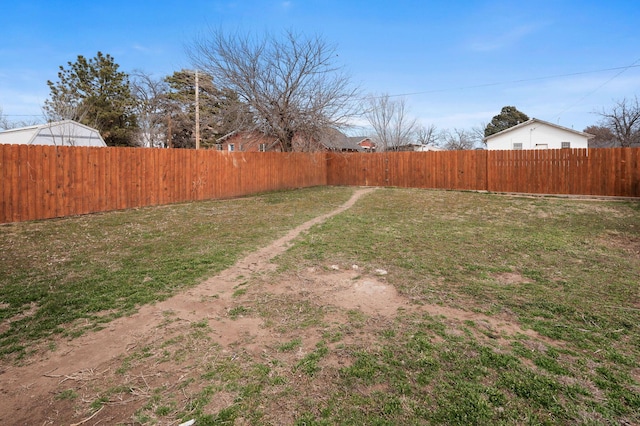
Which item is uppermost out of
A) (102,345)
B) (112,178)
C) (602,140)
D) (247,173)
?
(602,140)

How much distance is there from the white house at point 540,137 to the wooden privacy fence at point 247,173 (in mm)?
15057

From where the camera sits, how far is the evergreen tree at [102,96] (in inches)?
969

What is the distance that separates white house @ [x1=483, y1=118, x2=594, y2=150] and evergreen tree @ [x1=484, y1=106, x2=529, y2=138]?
13111 millimetres

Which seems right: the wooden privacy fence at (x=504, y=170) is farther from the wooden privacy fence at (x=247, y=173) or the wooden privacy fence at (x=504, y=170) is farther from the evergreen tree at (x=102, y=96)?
the evergreen tree at (x=102, y=96)

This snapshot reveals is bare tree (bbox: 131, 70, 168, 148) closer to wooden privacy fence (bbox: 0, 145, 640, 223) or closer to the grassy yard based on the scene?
wooden privacy fence (bbox: 0, 145, 640, 223)

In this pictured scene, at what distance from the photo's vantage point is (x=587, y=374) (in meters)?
2.40

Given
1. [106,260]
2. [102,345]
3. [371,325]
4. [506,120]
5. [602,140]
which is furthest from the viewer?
[506,120]

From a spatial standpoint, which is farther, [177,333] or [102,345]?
[177,333]

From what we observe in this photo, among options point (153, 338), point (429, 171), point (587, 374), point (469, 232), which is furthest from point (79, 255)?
point (429, 171)

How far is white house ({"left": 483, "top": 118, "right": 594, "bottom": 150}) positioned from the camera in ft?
86.7

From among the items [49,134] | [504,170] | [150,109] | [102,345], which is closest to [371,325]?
[102,345]

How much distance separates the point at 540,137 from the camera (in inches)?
1078

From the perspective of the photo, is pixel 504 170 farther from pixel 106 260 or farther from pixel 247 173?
pixel 106 260

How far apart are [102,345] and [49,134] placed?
59.9ft
